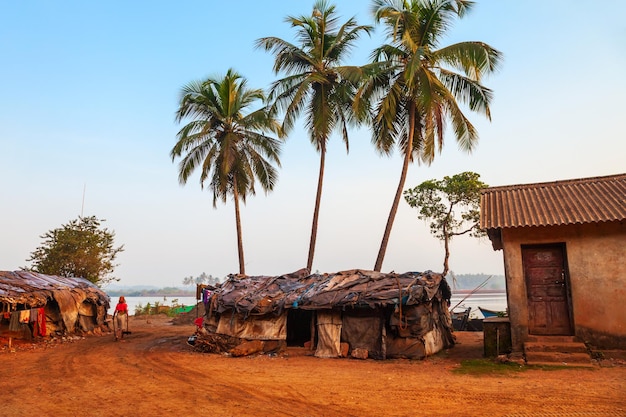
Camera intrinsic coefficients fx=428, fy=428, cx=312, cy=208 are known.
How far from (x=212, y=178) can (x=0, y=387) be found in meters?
14.6

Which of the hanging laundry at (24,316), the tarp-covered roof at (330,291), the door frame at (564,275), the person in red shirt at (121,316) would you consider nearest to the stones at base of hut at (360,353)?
the tarp-covered roof at (330,291)

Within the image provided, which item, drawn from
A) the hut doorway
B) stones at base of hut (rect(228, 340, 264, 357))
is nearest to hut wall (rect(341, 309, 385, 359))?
stones at base of hut (rect(228, 340, 264, 357))

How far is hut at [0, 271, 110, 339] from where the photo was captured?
15.2m

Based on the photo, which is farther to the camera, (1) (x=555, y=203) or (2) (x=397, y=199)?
(2) (x=397, y=199)

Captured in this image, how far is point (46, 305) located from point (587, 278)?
737 inches

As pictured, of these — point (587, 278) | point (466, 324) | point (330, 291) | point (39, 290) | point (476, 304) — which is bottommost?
point (476, 304)

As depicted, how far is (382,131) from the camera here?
17703 mm

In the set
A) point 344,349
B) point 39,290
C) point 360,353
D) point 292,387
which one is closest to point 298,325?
point 344,349

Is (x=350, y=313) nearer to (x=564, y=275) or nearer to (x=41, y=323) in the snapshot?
(x=564, y=275)

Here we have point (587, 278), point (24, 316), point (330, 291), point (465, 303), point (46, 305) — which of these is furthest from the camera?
point (465, 303)

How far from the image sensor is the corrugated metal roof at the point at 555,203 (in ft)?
34.2

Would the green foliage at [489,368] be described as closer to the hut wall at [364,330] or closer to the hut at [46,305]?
the hut wall at [364,330]

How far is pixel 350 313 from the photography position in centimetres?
1256

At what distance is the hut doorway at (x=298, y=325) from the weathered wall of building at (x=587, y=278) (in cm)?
713
